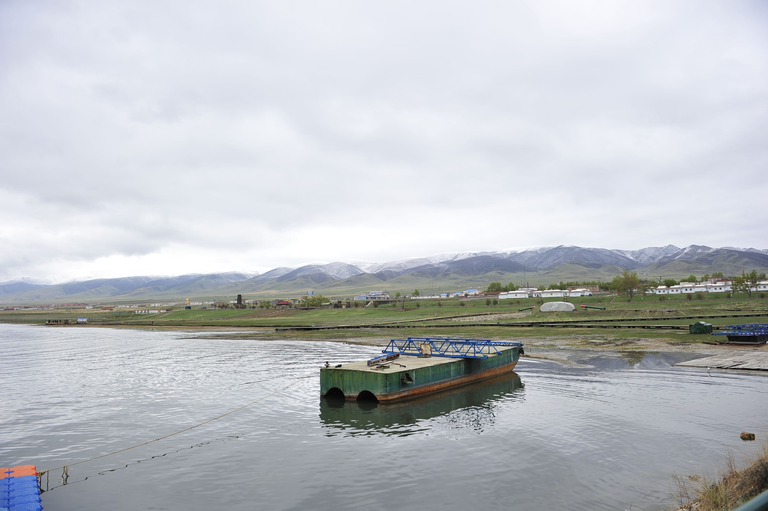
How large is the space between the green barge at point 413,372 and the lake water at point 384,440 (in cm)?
125

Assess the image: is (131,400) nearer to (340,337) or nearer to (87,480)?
(87,480)

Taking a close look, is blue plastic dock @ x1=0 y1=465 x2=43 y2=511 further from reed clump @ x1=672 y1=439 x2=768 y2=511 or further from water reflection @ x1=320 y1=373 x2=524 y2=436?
reed clump @ x1=672 y1=439 x2=768 y2=511

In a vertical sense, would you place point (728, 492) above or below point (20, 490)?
above

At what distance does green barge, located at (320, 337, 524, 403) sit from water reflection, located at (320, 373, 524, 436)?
2.27 ft

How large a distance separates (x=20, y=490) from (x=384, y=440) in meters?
15.1

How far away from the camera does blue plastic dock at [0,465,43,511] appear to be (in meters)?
15.4

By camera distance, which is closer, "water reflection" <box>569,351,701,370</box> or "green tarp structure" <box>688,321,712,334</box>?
"water reflection" <box>569,351,701,370</box>

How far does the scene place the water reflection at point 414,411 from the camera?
2619 centimetres

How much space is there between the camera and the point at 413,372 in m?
32.8

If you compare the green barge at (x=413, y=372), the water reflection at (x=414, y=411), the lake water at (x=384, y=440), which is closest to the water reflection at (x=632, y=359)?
the lake water at (x=384, y=440)

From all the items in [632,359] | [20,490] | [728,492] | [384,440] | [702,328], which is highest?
[728,492]

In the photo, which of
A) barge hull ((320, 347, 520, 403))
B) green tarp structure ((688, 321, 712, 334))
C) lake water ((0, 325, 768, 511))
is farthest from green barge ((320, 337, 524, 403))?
green tarp structure ((688, 321, 712, 334))

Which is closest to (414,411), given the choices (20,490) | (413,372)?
(413,372)

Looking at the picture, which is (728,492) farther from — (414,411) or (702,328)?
(702,328)
